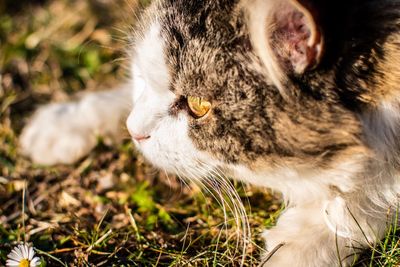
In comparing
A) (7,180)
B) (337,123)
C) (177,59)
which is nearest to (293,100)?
(337,123)

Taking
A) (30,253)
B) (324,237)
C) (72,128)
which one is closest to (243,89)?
(324,237)

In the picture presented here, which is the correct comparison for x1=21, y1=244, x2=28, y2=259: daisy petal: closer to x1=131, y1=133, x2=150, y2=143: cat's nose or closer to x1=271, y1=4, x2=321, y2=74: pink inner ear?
x1=131, y1=133, x2=150, y2=143: cat's nose

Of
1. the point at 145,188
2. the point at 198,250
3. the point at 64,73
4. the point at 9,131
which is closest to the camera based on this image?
the point at 198,250

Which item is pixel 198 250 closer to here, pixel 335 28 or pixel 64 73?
pixel 335 28

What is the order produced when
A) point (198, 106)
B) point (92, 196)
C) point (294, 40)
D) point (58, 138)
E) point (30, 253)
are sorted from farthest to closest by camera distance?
point (58, 138), point (92, 196), point (30, 253), point (198, 106), point (294, 40)

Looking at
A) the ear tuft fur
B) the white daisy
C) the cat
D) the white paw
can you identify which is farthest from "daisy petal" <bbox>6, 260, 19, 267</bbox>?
the ear tuft fur

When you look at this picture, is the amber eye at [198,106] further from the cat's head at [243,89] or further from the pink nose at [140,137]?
the pink nose at [140,137]

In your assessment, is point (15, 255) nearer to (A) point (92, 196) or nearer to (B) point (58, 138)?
(A) point (92, 196)
